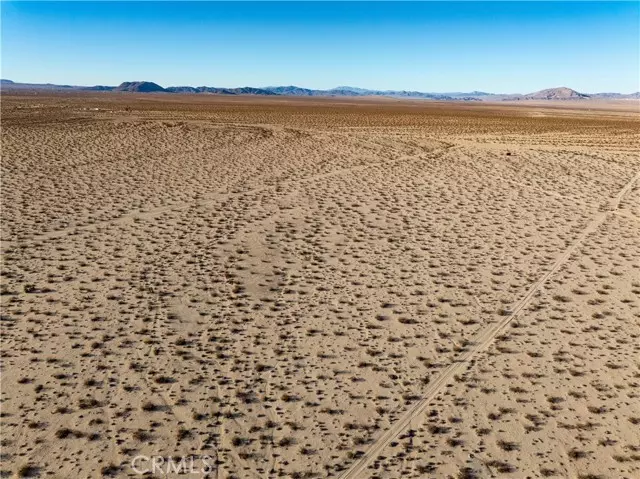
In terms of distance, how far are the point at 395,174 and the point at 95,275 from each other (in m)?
12.3

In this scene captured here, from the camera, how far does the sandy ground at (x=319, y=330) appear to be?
5.10m

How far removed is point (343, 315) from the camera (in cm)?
786

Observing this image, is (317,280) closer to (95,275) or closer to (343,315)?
(343,315)

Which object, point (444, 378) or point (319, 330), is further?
point (319, 330)

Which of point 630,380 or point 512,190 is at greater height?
point 512,190

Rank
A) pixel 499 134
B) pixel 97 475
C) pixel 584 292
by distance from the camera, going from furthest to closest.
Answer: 1. pixel 499 134
2. pixel 584 292
3. pixel 97 475

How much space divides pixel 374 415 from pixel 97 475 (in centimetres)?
285

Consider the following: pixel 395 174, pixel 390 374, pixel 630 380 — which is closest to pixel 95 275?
pixel 390 374

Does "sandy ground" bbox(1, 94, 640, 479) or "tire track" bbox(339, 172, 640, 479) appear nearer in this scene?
"tire track" bbox(339, 172, 640, 479)

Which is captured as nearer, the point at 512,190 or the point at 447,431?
the point at 447,431

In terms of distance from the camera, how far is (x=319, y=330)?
→ 739cm

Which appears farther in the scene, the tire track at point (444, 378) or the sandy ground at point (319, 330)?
the sandy ground at point (319, 330)

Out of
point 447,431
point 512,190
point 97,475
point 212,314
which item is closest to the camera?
point 97,475

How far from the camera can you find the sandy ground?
5.10 m
